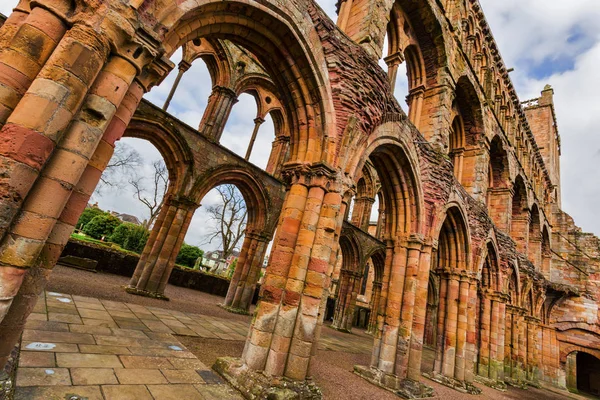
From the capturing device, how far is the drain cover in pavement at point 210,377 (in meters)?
3.97

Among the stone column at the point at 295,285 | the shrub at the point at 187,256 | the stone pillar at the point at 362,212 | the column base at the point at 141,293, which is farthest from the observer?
the shrub at the point at 187,256

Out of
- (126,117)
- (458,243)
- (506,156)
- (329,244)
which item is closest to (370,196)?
(506,156)

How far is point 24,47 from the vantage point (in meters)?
2.19

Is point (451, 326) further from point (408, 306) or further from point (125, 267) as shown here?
point (125, 267)

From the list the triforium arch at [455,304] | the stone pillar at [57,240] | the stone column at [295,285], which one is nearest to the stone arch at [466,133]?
the triforium arch at [455,304]

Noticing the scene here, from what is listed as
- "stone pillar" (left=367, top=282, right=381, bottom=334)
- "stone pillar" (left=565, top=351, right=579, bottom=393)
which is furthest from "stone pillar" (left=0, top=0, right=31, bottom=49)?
"stone pillar" (left=565, top=351, right=579, bottom=393)

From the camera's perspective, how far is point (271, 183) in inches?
514

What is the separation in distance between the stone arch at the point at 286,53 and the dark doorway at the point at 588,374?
28.2m

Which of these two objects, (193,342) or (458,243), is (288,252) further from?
(458,243)

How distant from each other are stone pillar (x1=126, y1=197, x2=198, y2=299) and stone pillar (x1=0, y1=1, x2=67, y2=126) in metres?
8.31

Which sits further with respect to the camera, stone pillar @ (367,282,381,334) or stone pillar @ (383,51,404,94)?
stone pillar @ (367,282,381,334)

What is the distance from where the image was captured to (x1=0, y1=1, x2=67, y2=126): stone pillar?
2125 mm

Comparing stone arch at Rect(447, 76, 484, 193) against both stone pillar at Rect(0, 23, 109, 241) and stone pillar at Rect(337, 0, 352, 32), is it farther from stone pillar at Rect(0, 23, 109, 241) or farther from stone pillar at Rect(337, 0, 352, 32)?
stone pillar at Rect(0, 23, 109, 241)

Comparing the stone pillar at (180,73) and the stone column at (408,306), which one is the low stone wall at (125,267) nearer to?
the stone pillar at (180,73)
